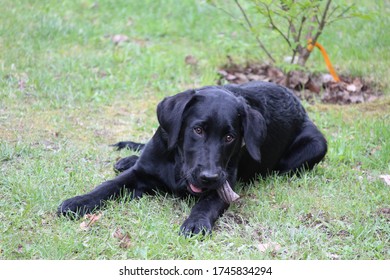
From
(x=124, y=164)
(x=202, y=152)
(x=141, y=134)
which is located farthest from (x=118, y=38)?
(x=202, y=152)

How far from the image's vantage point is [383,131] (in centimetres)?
645

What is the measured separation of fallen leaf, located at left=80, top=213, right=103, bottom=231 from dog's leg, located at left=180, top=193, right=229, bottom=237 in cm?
62

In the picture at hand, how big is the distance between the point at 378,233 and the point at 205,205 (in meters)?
1.25

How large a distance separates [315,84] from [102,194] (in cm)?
426

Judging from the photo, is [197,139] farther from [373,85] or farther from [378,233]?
[373,85]

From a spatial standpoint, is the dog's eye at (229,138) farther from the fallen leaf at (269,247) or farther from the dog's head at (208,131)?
the fallen leaf at (269,247)

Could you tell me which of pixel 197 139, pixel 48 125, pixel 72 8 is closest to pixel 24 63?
pixel 48 125

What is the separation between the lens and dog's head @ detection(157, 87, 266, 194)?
4.36m

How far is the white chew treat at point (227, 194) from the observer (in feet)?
15.2

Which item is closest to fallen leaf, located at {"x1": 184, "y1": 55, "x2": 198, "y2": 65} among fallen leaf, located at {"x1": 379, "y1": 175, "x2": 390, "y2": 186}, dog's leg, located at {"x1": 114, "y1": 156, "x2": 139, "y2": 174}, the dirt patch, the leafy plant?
the dirt patch

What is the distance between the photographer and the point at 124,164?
545 centimetres

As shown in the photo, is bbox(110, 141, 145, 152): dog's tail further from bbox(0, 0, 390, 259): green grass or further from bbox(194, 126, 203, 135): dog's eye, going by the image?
bbox(194, 126, 203, 135): dog's eye

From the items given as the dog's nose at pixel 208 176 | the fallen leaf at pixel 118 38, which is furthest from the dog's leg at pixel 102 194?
the fallen leaf at pixel 118 38

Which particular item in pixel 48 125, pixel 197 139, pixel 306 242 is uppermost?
pixel 197 139
